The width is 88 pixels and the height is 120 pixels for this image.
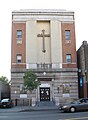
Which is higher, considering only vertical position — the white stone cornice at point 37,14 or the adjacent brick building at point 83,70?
the white stone cornice at point 37,14

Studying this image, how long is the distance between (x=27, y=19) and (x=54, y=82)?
1103 centimetres

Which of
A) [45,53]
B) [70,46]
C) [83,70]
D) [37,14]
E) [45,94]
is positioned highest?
[37,14]

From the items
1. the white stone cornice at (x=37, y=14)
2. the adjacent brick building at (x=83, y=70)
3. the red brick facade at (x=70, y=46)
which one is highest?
the white stone cornice at (x=37, y=14)

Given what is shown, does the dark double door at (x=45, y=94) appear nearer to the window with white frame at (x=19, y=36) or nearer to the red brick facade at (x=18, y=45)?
the red brick facade at (x=18, y=45)

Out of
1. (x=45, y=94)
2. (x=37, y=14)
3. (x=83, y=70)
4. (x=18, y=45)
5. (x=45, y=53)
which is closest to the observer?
(x=45, y=94)

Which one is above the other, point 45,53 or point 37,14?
point 37,14

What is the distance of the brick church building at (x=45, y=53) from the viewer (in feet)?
137

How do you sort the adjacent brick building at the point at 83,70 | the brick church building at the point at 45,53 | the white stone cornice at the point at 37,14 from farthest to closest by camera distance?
1. the white stone cornice at the point at 37,14
2. the brick church building at the point at 45,53
3. the adjacent brick building at the point at 83,70

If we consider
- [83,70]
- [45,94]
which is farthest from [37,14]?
[45,94]

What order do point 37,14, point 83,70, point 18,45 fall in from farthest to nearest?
point 37,14 → point 18,45 → point 83,70

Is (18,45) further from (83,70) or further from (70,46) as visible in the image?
(83,70)

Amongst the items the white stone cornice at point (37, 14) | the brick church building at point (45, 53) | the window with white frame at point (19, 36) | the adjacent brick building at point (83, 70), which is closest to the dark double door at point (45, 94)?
the brick church building at point (45, 53)

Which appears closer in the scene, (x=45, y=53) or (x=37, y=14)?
(x=45, y=53)

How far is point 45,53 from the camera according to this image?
143 ft
